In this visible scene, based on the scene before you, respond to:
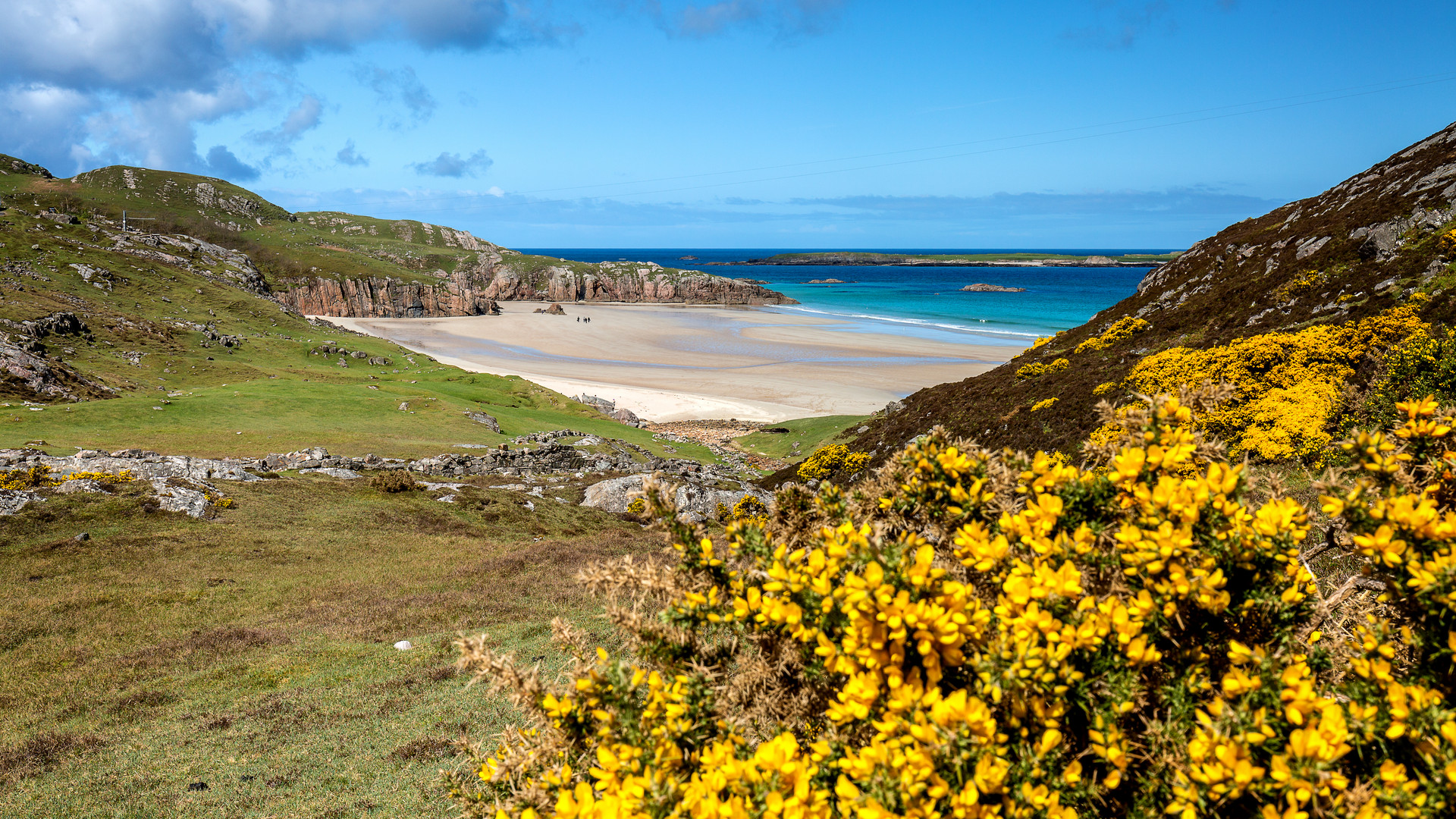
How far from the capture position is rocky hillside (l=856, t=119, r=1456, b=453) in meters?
19.7

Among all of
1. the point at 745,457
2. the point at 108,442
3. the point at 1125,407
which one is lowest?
the point at 745,457

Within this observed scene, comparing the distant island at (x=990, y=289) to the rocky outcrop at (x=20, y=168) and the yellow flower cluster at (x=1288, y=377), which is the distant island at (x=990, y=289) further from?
the rocky outcrop at (x=20, y=168)

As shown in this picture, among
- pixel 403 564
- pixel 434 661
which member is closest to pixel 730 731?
pixel 434 661

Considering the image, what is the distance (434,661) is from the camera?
13.1 metres

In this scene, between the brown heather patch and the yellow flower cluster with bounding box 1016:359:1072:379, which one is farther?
the yellow flower cluster with bounding box 1016:359:1072:379

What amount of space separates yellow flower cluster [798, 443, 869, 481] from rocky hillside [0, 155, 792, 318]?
11013 cm

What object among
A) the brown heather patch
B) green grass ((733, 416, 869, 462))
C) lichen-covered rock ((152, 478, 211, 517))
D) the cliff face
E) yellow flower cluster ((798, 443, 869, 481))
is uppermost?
the cliff face

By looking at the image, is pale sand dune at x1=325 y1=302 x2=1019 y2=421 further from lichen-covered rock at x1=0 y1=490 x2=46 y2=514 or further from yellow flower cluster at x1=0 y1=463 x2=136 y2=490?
lichen-covered rock at x1=0 y1=490 x2=46 y2=514

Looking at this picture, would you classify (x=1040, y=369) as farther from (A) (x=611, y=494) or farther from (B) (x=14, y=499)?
(B) (x=14, y=499)

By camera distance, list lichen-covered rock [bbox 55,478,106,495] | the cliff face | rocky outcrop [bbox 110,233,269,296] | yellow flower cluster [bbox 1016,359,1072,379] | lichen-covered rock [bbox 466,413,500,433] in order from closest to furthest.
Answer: lichen-covered rock [bbox 55,478,106,495] → yellow flower cluster [bbox 1016,359,1072,379] → lichen-covered rock [bbox 466,413,500,433] → rocky outcrop [bbox 110,233,269,296] → the cliff face

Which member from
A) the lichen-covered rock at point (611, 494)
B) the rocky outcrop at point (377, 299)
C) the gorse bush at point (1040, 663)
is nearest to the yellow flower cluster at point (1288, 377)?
the gorse bush at point (1040, 663)

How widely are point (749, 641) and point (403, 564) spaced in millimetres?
18280

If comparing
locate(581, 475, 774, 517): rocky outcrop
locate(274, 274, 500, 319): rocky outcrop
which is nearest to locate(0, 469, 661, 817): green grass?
locate(581, 475, 774, 517): rocky outcrop

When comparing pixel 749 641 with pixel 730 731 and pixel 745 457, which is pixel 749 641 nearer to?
pixel 730 731
